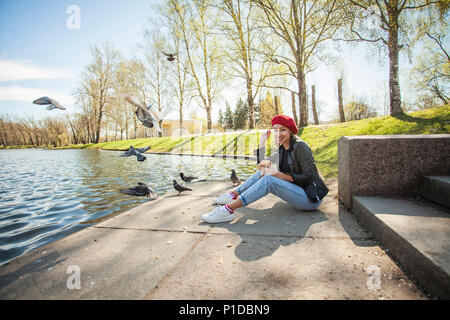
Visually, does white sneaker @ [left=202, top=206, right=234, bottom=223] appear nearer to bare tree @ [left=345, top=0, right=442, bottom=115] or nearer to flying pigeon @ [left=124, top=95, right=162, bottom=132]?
flying pigeon @ [left=124, top=95, right=162, bottom=132]

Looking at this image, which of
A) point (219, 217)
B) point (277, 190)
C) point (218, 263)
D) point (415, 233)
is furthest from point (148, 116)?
point (415, 233)

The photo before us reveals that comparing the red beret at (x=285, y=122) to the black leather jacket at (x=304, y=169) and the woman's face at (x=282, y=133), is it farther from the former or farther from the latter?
the black leather jacket at (x=304, y=169)

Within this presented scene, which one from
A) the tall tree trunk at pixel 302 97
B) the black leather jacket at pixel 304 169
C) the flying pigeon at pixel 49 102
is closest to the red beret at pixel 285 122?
the black leather jacket at pixel 304 169

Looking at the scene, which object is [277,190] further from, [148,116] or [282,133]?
[148,116]

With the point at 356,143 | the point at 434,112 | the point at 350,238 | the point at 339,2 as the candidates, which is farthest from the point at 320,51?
the point at 350,238

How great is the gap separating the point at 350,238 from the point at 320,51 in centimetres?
1507

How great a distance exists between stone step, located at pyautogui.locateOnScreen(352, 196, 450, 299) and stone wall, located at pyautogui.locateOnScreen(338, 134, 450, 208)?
0.19 metres

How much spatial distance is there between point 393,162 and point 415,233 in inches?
52.6

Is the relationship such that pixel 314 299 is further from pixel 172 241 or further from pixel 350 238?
pixel 172 241

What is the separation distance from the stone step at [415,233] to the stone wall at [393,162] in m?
0.19

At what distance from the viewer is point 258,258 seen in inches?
80.0

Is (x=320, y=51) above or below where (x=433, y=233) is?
above

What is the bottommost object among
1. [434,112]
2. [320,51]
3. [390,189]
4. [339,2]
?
[390,189]

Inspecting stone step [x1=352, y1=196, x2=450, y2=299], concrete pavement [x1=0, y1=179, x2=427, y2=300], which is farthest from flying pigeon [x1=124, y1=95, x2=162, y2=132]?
stone step [x1=352, y1=196, x2=450, y2=299]
